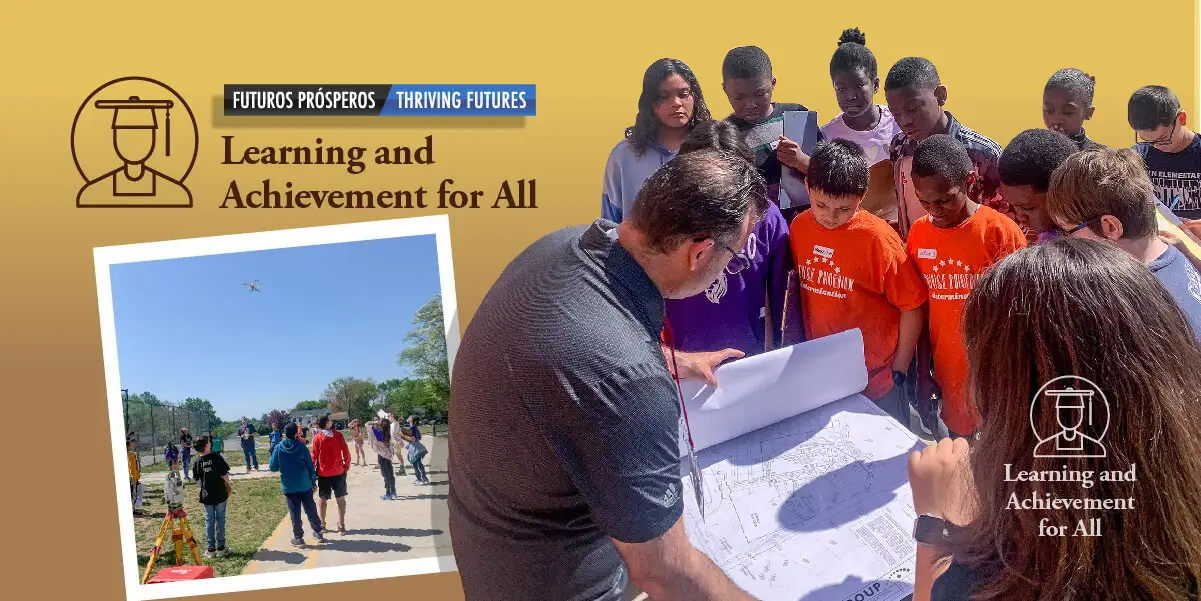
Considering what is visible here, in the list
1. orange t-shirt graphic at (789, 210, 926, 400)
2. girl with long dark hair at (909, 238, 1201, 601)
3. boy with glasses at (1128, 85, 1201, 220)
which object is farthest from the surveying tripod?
boy with glasses at (1128, 85, 1201, 220)

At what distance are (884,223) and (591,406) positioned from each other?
2.22m

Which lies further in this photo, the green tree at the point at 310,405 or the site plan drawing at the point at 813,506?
the green tree at the point at 310,405

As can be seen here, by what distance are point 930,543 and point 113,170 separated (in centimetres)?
377

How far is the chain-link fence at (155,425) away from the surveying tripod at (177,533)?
24 cm

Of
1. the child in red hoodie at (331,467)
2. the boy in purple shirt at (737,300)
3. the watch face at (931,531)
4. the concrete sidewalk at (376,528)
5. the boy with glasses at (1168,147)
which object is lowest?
the concrete sidewalk at (376,528)

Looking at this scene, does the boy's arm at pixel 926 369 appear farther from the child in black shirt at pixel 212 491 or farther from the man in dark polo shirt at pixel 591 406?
the child in black shirt at pixel 212 491

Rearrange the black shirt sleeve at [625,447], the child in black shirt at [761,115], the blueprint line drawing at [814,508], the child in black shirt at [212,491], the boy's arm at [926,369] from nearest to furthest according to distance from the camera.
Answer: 1. the black shirt sleeve at [625,447]
2. the blueprint line drawing at [814,508]
3. the boy's arm at [926,369]
4. the child in black shirt at [212,491]
5. the child in black shirt at [761,115]

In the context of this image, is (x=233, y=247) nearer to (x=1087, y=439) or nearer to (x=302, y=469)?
(x=302, y=469)

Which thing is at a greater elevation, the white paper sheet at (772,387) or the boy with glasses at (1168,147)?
the boy with glasses at (1168,147)

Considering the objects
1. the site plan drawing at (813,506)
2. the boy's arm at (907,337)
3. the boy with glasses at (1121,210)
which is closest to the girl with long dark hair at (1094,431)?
the site plan drawing at (813,506)

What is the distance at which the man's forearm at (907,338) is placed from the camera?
3363mm

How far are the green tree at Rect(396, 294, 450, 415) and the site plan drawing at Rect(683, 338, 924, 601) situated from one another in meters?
1.69

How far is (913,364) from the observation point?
11.6 feet

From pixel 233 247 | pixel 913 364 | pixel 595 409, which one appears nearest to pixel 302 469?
pixel 233 247
